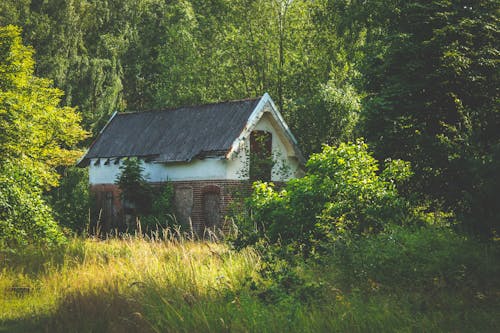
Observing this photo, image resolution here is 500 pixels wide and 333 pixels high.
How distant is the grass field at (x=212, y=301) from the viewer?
8.20 meters

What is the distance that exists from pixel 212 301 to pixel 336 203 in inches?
156

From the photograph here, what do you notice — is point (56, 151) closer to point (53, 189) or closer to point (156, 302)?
point (53, 189)

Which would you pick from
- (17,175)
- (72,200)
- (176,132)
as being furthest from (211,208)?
(17,175)

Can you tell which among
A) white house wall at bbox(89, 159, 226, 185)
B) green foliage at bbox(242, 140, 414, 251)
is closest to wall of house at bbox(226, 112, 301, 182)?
white house wall at bbox(89, 159, 226, 185)

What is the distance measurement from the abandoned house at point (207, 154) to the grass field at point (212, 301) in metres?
17.7

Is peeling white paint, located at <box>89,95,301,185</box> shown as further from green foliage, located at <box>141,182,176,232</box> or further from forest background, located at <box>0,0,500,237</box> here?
forest background, located at <box>0,0,500,237</box>

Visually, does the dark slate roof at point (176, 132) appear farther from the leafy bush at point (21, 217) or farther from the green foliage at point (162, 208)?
the leafy bush at point (21, 217)

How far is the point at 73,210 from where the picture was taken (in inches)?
1436

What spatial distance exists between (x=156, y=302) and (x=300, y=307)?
215 centimetres

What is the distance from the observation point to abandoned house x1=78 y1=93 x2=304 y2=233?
31.2 meters

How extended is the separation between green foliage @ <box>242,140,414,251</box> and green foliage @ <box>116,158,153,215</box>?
1894 cm

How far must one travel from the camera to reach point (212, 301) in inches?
379

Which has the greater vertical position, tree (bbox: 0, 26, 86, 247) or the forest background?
the forest background

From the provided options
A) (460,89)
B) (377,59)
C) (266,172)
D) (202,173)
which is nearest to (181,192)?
(202,173)
